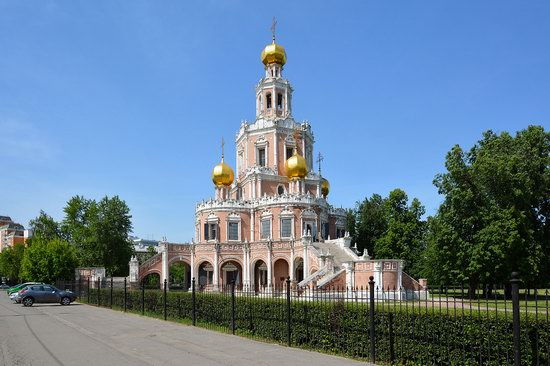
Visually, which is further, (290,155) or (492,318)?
(290,155)

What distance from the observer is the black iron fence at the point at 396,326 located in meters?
8.38

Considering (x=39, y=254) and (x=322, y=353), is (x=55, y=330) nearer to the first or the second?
(x=322, y=353)

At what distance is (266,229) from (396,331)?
37.9m

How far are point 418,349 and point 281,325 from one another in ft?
14.8

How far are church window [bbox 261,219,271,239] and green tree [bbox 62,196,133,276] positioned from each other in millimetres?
17620

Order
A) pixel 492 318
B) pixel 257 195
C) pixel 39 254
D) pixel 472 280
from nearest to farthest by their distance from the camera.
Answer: pixel 492 318 < pixel 472 280 < pixel 39 254 < pixel 257 195

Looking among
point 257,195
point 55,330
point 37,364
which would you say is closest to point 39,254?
point 257,195

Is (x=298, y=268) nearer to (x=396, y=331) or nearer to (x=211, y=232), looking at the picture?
(x=211, y=232)

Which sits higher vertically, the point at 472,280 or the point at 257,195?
the point at 257,195

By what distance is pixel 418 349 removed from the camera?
10000 mm

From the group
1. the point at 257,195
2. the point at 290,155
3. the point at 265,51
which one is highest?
the point at 265,51

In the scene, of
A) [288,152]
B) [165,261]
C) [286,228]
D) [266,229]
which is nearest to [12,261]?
[165,261]

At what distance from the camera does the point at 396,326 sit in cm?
1048

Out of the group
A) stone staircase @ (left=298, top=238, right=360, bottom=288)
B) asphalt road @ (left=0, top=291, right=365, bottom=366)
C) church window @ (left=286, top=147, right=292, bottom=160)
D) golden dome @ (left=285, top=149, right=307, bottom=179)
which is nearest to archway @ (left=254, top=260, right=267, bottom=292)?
stone staircase @ (left=298, top=238, right=360, bottom=288)
